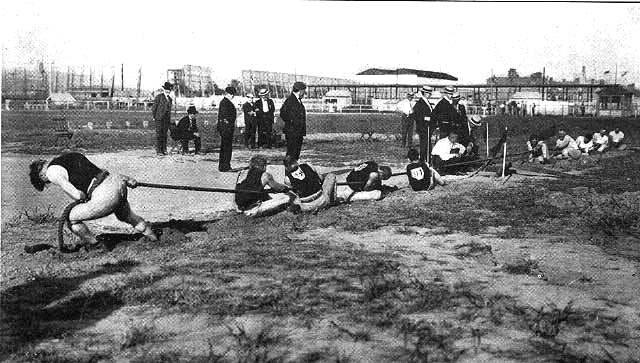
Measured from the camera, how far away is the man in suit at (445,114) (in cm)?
1059

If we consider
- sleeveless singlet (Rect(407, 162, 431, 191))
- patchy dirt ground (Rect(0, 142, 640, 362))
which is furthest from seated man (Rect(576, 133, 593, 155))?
patchy dirt ground (Rect(0, 142, 640, 362))

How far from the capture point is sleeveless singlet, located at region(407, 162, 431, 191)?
8.61m

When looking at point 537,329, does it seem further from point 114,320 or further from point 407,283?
point 114,320

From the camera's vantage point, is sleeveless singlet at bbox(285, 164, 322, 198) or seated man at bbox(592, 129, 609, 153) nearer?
sleeveless singlet at bbox(285, 164, 322, 198)

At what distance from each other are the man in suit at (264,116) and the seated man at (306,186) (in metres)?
6.92

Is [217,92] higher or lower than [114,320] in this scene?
higher

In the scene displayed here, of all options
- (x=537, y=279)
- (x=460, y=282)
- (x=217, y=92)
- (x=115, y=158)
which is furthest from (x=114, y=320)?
(x=217, y=92)

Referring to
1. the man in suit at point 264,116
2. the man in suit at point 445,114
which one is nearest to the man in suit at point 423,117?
the man in suit at point 445,114

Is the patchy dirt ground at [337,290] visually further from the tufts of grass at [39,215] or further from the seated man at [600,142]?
the seated man at [600,142]

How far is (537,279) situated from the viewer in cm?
457

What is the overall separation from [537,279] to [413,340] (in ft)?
5.42

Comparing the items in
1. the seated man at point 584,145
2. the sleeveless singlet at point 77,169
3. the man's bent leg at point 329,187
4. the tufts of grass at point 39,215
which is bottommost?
the tufts of grass at point 39,215

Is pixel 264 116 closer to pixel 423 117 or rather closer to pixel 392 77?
pixel 423 117

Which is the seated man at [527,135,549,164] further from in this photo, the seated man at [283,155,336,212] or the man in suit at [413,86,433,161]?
the seated man at [283,155,336,212]
